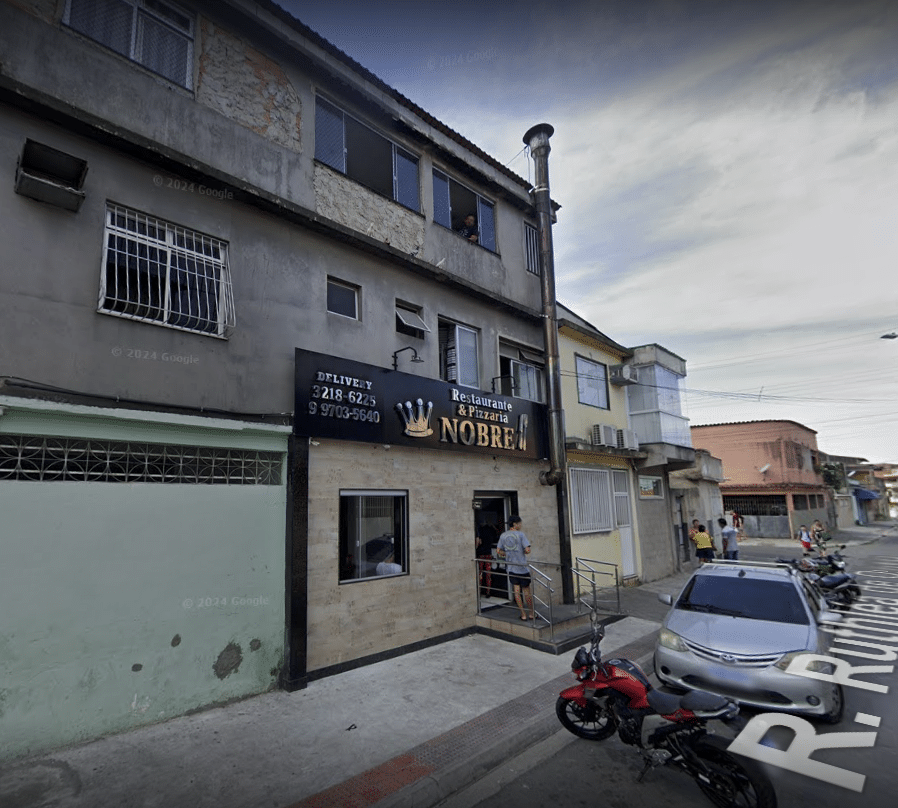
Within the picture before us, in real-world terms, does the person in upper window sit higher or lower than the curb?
higher

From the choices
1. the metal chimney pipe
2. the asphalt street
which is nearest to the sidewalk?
the asphalt street

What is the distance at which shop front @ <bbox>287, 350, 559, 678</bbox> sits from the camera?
668 centimetres

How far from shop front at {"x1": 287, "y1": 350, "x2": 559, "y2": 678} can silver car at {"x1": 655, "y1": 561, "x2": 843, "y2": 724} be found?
11.7 ft

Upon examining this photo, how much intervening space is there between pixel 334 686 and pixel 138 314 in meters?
5.13

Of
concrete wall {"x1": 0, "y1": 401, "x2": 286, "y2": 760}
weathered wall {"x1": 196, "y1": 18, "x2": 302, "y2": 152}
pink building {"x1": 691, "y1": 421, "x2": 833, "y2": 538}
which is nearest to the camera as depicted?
concrete wall {"x1": 0, "y1": 401, "x2": 286, "y2": 760}

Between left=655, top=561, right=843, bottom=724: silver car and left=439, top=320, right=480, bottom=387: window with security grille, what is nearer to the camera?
left=655, top=561, right=843, bottom=724: silver car

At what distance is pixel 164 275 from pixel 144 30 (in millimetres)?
3274

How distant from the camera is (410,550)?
802cm

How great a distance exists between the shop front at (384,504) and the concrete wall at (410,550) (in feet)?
0.06

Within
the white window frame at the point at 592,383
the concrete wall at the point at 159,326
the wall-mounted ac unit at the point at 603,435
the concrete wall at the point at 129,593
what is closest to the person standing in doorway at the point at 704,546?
the wall-mounted ac unit at the point at 603,435

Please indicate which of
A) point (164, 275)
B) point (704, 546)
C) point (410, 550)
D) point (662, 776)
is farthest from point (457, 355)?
point (704, 546)

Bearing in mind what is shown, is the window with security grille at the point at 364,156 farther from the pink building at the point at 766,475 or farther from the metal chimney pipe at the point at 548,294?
the pink building at the point at 766,475

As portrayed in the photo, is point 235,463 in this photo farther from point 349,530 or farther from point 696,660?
point 696,660

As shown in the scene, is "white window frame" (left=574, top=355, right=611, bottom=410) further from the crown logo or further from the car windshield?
the car windshield
